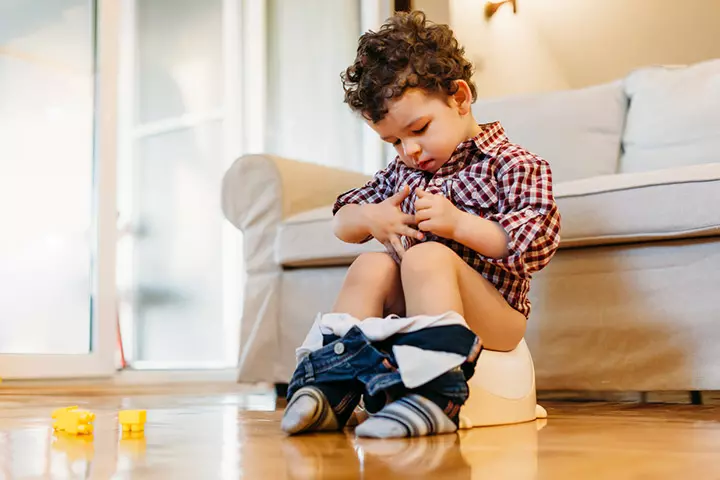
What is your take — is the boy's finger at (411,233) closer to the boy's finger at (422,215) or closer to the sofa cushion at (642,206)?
the boy's finger at (422,215)

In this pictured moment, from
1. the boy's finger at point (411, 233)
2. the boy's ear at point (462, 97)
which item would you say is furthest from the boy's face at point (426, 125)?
the boy's finger at point (411, 233)

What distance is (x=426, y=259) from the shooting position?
1.06 m

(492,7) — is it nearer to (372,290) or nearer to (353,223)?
(353,223)

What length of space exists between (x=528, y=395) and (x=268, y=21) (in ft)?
8.07

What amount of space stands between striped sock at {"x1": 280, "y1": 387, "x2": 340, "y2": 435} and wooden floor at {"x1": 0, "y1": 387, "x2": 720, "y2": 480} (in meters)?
0.02

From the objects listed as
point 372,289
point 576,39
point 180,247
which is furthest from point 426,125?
point 180,247

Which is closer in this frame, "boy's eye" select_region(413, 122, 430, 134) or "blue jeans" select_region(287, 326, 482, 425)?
"blue jeans" select_region(287, 326, 482, 425)

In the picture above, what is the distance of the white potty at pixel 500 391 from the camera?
111cm

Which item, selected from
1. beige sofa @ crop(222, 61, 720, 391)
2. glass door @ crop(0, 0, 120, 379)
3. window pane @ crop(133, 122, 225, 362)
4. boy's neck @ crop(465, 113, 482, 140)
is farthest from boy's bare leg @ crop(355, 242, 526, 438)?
window pane @ crop(133, 122, 225, 362)

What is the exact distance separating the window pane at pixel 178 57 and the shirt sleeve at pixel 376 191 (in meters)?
2.16

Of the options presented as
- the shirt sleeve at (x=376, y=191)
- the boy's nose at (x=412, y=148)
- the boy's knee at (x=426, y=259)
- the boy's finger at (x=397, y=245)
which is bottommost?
the boy's knee at (x=426, y=259)

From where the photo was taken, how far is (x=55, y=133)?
282 centimetres

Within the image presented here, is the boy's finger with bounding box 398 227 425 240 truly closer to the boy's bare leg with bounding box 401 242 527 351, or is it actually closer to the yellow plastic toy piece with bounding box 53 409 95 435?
the boy's bare leg with bounding box 401 242 527 351

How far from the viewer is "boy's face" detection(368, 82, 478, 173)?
3.79 ft
